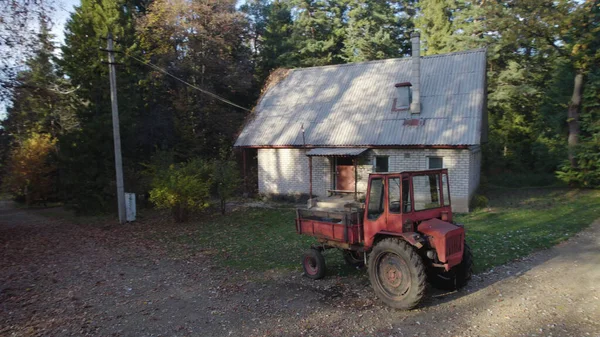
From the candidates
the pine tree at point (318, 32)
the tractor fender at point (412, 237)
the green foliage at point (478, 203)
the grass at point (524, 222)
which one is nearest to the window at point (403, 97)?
the green foliage at point (478, 203)

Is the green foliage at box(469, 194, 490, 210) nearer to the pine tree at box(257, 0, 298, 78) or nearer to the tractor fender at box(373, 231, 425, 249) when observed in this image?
the tractor fender at box(373, 231, 425, 249)

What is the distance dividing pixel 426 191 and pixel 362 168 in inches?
421

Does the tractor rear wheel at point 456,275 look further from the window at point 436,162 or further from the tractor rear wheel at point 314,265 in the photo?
the window at point 436,162

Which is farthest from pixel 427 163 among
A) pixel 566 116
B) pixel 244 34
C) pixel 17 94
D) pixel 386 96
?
pixel 244 34

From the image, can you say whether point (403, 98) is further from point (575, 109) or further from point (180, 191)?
point (180, 191)

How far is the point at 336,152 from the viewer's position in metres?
16.7

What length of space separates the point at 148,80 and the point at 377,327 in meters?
23.1

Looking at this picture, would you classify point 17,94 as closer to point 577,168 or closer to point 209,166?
point 209,166

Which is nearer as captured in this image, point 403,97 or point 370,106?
point 403,97

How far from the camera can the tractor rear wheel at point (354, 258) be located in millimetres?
7911

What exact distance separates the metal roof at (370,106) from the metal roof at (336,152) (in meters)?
→ 0.35

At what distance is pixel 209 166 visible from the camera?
17.2 m

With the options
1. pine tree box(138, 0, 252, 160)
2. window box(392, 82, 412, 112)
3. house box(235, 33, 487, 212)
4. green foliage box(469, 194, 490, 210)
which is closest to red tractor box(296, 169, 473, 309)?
house box(235, 33, 487, 212)

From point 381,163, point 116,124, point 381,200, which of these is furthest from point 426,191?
point 116,124
